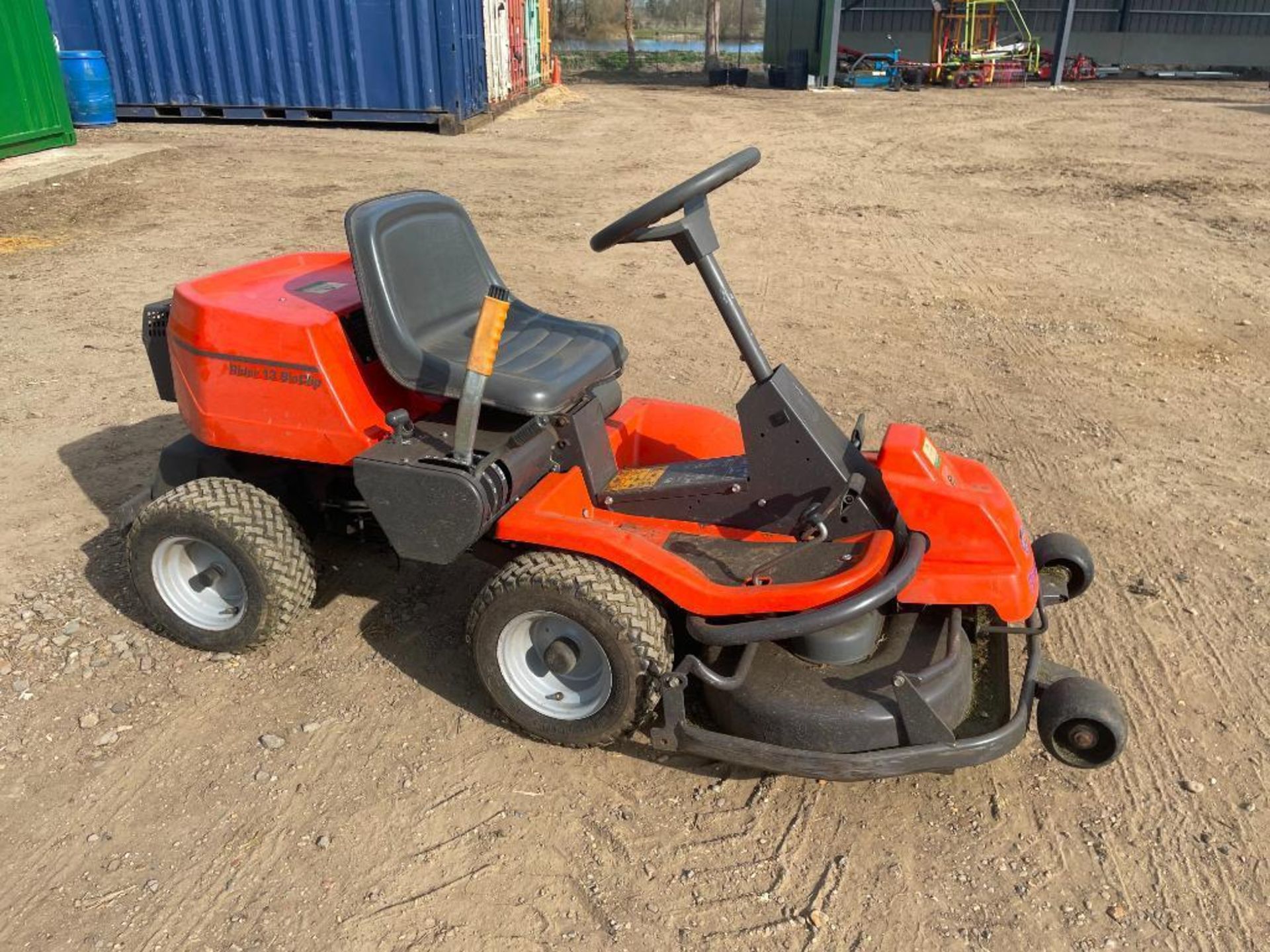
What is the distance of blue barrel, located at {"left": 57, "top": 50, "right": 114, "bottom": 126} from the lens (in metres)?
13.5

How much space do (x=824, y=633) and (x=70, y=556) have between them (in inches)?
114

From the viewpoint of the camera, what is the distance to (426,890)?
248 centimetres

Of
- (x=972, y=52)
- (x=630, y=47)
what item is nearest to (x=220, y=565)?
(x=972, y=52)

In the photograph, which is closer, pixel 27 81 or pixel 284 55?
pixel 27 81

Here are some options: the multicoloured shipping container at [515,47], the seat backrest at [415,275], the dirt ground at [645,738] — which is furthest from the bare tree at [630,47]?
the seat backrest at [415,275]

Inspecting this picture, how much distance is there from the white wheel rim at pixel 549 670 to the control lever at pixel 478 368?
50 cm

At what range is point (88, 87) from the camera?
13.6 m

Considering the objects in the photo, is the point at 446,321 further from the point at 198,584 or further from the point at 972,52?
the point at 972,52

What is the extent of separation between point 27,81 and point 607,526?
1152 centimetres

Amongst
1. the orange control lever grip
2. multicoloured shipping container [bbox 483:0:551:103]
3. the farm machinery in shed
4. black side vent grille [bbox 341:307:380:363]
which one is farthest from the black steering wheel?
the farm machinery in shed

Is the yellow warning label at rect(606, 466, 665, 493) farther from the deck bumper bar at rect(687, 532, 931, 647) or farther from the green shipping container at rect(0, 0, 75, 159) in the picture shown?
the green shipping container at rect(0, 0, 75, 159)

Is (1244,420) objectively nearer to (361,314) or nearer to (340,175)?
(361,314)

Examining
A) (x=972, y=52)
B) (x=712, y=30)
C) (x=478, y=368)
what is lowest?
(x=972, y=52)

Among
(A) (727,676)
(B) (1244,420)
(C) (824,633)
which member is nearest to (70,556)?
(A) (727,676)
